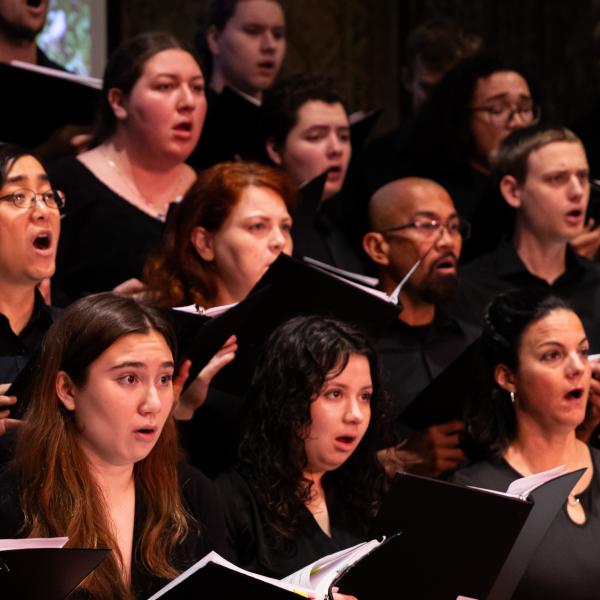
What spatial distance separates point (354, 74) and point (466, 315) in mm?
2730

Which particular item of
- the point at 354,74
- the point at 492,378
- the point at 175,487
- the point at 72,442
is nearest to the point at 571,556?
the point at 492,378

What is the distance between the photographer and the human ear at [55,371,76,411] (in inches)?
115

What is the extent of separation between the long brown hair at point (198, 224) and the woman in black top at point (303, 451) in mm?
487

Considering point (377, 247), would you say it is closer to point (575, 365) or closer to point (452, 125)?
point (452, 125)

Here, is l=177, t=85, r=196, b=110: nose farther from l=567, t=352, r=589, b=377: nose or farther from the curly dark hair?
l=567, t=352, r=589, b=377: nose

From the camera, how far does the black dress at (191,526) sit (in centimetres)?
278

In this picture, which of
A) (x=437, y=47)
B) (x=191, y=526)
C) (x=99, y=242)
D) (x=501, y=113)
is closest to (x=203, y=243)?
(x=99, y=242)

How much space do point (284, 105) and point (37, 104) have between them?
3.20ft

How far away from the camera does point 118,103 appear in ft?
14.0

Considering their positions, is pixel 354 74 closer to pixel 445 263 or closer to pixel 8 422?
pixel 445 263

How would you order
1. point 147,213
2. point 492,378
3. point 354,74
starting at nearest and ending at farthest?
point 492,378, point 147,213, point 354,74

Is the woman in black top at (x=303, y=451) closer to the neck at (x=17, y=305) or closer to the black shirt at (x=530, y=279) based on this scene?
the neck at (x=17, y=305)

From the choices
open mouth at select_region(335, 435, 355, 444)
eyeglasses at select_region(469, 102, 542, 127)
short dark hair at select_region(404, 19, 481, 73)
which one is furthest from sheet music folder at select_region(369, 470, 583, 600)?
short dark hair at select_region(404, 19, 481, 73)

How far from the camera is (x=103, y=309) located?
9.71ft
